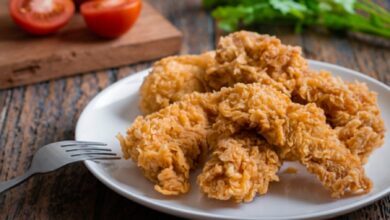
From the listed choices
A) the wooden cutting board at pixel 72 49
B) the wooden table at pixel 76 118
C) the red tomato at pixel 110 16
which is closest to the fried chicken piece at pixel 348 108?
the wooden table at pixel 76 118

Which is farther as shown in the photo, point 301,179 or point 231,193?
point 301,179

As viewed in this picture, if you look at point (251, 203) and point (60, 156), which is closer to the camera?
point (251, 203)

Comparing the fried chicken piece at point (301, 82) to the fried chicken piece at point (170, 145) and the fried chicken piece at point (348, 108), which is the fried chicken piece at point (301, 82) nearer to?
the fried chicken piece at point (348, 108)

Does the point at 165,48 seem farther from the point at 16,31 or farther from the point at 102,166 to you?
the point at 102,166

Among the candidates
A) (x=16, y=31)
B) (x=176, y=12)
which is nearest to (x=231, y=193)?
(x=16, y=31)

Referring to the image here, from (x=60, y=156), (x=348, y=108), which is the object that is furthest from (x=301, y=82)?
(x=60, y=156)

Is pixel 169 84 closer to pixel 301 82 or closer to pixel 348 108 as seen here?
pixel 301 82
